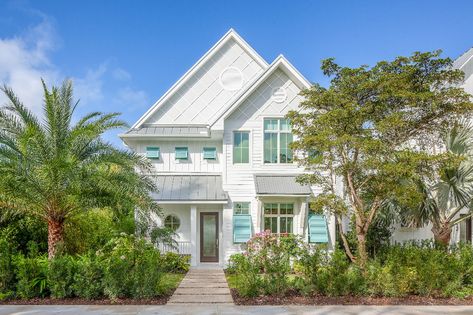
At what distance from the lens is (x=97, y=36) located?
13969mm

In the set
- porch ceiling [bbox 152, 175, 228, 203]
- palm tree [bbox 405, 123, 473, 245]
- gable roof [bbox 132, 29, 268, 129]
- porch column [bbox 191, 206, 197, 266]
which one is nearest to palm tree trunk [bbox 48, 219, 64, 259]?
porch ceiling [bbox 152, 175, 228, 203]

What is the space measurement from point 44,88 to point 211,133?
753 centimetres

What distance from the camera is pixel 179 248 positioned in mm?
16734

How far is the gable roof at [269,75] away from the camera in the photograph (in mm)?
16406

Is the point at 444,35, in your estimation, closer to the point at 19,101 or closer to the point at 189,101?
the point at 189,101

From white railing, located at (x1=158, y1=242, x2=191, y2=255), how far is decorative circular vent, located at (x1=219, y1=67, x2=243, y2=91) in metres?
8.49

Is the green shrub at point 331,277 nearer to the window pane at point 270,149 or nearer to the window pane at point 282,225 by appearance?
the window pane at point 282,225

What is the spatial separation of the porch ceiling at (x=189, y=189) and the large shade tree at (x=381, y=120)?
19.7 feet

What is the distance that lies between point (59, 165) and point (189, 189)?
281 inches

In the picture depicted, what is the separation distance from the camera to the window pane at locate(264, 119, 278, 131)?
666 inches

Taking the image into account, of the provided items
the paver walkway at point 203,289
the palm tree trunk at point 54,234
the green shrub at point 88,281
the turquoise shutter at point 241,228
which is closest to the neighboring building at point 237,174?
the turquoise shutter at point 241,228

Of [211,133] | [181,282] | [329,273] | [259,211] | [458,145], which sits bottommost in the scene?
[181,282]

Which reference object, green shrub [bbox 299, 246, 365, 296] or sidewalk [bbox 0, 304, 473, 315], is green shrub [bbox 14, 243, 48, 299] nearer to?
sidewalk [bbox 0, 304, 473, 315]

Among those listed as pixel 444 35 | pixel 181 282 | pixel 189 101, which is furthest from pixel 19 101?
pixel 444 35
